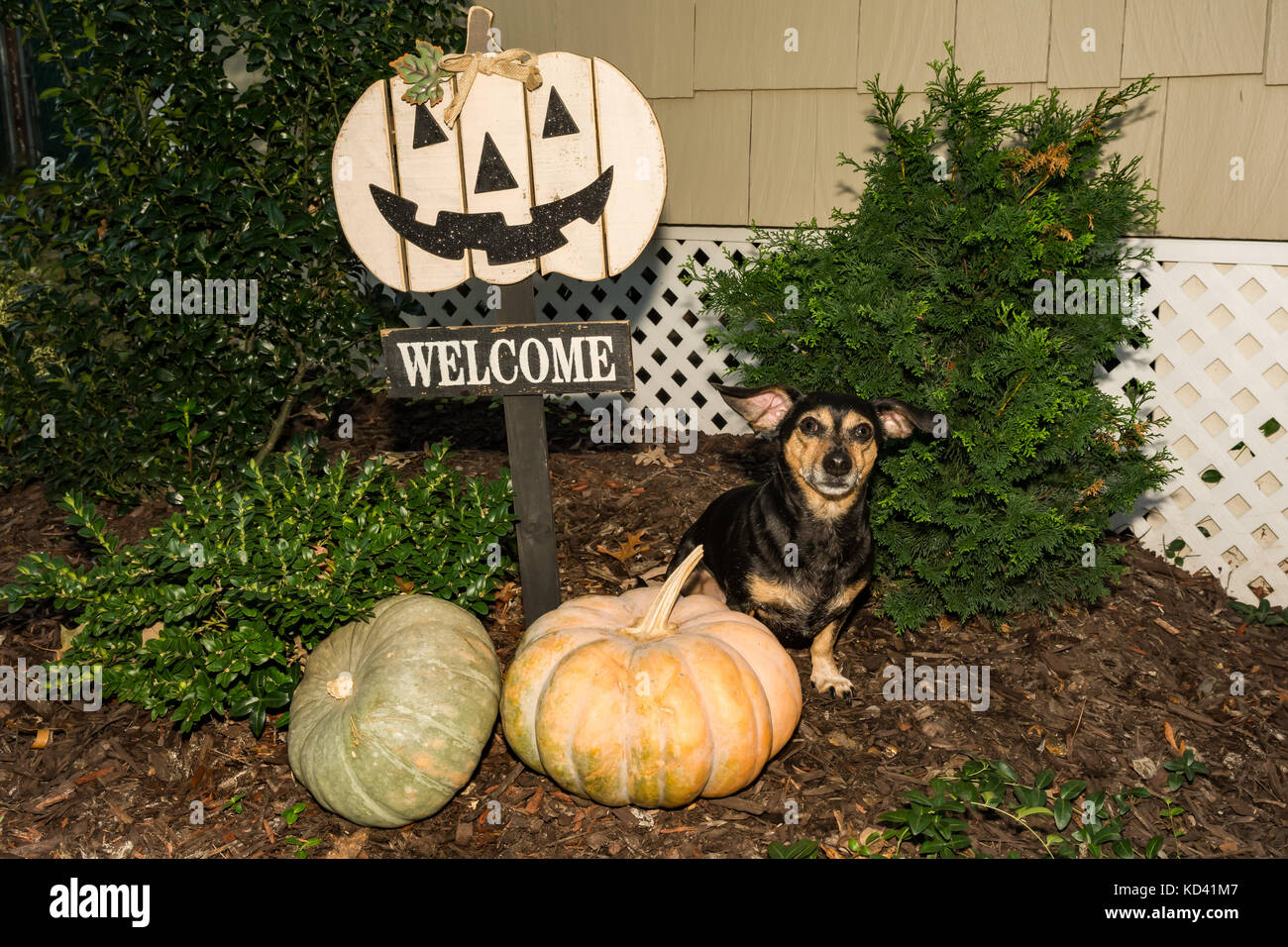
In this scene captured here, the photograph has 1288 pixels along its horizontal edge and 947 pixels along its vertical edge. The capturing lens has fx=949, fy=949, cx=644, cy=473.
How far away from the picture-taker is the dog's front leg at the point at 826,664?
4.14 m

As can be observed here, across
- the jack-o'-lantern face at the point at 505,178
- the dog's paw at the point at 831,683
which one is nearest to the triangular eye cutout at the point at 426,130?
the jack-o'-lantern face at the point at 505,178

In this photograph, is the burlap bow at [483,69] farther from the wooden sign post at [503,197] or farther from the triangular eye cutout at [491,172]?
the triangular eye cutout at [491,172]

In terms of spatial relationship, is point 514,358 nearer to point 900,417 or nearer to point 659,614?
point 659,614

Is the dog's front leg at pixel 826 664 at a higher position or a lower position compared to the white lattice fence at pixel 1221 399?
lower

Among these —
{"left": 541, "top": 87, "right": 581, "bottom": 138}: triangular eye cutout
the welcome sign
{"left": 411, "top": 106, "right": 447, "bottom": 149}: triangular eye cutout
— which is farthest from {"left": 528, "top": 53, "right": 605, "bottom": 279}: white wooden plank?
{"left": 411, "top": 106, "right": 447, "bottom": 149}: triangular eye cutout

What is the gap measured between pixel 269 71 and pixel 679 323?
3040 mm

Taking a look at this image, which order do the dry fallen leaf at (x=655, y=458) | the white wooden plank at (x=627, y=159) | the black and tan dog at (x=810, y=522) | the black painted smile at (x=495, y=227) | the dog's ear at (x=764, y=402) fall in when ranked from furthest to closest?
the dry fallen leaf at (x=655, y=458), the dog's ear at (x=764, y=402), the black and tan dog at (x=810, y=522), the black painted smile at (x=495, y=227), the white wooden plank at (x=627, y=159)

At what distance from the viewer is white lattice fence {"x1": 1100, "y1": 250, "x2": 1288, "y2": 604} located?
16.8 feet

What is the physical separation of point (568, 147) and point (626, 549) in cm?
217

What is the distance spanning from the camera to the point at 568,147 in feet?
12.1

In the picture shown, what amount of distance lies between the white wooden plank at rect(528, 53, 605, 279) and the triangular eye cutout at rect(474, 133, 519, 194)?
11 cm

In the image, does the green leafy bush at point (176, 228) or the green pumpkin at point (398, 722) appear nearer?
the green pumpkin at point (398, 722)

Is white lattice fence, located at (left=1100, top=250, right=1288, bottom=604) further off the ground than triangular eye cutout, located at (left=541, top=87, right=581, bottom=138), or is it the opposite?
triangular eye cutout, located at (left=541, top=87, right=581, bottom=138)

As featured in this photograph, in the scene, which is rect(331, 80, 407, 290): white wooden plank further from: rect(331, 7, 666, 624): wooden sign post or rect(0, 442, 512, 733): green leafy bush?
rect(0, 442, 512, 733): green leafy bush
